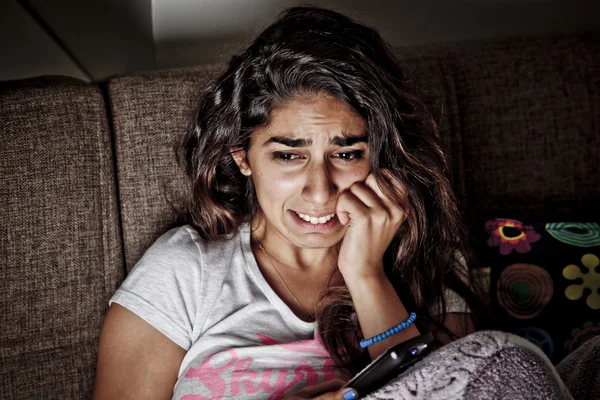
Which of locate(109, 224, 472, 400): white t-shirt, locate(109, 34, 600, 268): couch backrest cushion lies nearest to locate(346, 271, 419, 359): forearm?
locate(109, 224, 472, 400): white t-shirt

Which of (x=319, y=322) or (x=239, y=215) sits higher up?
(x=239, y=215)

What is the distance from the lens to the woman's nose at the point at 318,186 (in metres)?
1.17

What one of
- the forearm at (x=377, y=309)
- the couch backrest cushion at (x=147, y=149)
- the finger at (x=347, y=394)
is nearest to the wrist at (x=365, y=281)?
the forearm at (x=377, y=309)

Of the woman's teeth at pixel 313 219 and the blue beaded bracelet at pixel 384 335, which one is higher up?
the woman's teeth at pixel 313 219

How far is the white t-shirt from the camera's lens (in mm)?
1148

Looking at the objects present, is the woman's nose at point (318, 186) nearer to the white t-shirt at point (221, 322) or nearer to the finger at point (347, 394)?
the white t-shirt at point (221, 322)

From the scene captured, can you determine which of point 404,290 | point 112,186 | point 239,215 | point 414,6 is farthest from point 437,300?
point 414,6

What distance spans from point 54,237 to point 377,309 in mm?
743

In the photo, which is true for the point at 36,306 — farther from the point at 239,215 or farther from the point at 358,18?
the point at 358,18

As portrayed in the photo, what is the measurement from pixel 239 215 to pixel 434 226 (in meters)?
0.48

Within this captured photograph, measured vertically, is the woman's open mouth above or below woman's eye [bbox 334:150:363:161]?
below

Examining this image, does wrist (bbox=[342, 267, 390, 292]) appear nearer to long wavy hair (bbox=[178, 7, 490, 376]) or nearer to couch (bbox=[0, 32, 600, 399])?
long wavy hair (bbox=[178, 7, 490, 376])

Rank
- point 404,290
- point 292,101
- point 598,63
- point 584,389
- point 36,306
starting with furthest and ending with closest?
point 598,63, point 404,290, point 36,306, point 292,101, point 584,389

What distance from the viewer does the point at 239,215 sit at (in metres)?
1.42
